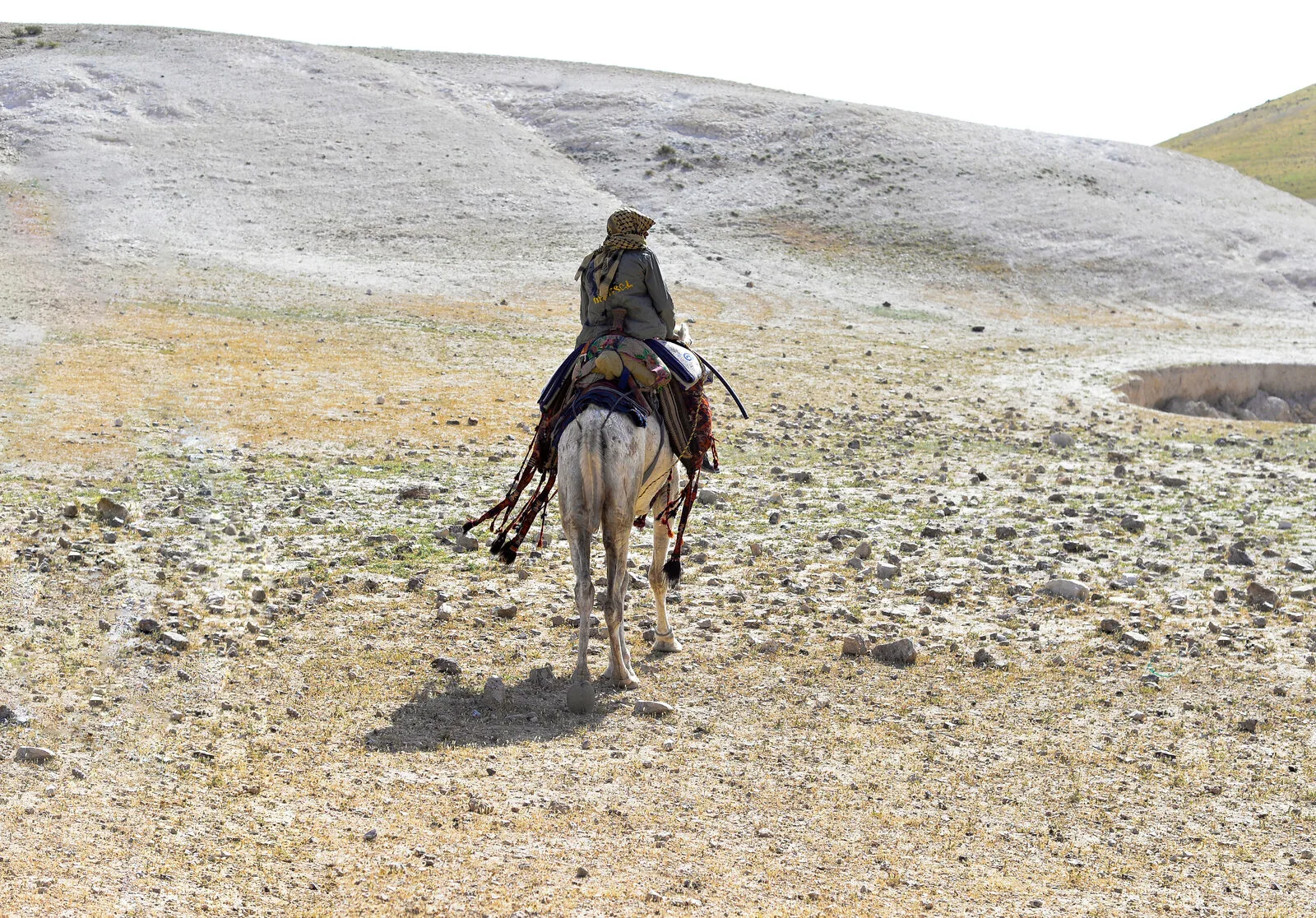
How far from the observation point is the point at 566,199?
4266 centimetres

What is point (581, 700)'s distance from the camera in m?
8.12

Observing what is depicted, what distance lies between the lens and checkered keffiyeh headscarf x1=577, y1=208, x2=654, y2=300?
9133 mm

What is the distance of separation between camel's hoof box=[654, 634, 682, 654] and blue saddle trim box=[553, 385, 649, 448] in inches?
67.2

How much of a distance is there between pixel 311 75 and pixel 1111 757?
171 feet

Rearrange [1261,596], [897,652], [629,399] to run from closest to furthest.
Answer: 1. [629,399]
2. [897,652]
3. [1261,596]

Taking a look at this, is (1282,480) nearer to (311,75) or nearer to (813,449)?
(813,449)

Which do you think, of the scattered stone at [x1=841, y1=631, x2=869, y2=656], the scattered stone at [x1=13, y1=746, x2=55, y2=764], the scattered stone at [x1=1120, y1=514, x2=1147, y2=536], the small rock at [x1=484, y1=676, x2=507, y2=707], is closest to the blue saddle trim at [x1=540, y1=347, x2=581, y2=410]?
the small rock at [x1=484, y1=676, x2=507, y2=707]

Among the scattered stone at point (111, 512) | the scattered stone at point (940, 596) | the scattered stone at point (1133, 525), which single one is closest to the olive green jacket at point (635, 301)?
the scattered stone at point (940, 596)

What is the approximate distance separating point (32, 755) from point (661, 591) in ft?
14.1

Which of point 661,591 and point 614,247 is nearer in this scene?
point 614,247

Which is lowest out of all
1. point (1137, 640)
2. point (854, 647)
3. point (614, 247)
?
point (854, 647)

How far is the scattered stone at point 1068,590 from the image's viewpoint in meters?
10.7

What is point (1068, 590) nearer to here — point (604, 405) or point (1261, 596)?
point (1261, 596)

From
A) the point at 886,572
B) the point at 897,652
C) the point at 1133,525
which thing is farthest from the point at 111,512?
the point at 1133,525
